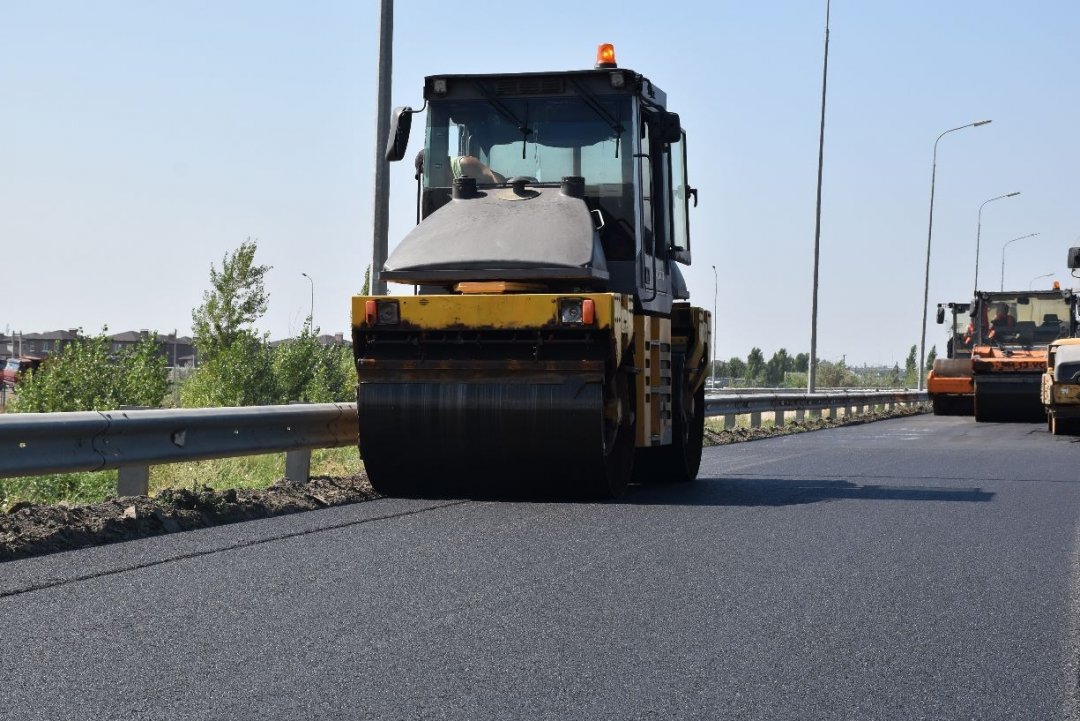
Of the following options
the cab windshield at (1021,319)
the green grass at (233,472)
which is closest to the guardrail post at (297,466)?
the green grass at (233,472)

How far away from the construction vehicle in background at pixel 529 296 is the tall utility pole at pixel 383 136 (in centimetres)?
191

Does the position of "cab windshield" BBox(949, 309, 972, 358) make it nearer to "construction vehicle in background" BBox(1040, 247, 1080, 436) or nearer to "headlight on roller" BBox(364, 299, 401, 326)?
"construction vehicle in background" BBox(1040, 247, 1080, 436)

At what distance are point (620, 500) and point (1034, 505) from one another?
2976mm

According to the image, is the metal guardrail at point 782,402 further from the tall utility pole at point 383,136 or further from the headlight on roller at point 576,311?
the headlight on roller at point 576,311

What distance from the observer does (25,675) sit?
4.61 m

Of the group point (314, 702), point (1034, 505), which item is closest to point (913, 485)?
point (1034, 505)

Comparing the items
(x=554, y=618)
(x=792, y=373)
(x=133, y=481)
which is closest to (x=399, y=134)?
(x=133, y=481)

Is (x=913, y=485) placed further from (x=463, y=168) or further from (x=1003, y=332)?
(x=1003, y=332)

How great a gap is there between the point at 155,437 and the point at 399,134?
3.11 m

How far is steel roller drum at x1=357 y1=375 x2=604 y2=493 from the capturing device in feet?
33.0

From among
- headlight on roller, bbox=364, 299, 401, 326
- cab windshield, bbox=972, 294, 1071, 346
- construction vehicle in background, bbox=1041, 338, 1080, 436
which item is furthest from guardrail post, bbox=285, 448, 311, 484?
cab windshield, bbox=972, 294, 1071, 346

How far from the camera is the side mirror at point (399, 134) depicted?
36.2 feet

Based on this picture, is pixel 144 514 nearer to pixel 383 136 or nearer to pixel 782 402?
pixel 383 136

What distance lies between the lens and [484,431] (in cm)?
1014
